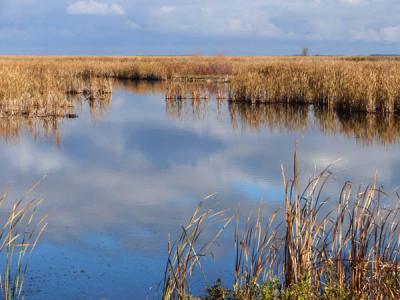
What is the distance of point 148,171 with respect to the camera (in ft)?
27.9

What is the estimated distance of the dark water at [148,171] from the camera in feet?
15.4

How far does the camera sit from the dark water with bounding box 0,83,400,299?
15.4 feet

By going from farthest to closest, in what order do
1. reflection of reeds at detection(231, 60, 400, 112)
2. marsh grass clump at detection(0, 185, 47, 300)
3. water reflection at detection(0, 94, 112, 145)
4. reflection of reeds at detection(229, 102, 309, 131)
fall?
reflection of reeds at detection(231, 60, 400, 112) < reflection of reeds at detection(229, 102, 309, 131) < water reflection at detection(0, 94, 112, 145) < marsh grass clump at detection(0, 185, 47, 300)

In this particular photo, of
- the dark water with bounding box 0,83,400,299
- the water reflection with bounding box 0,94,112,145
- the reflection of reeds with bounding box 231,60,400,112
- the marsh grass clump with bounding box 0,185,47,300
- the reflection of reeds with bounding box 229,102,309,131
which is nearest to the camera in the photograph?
the marsh grass clump with bounding box 0,185,47,300

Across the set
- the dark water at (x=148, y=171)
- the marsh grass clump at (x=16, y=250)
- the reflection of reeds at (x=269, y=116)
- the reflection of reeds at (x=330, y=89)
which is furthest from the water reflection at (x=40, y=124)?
the marsh grass clump at (x=16, y=250)

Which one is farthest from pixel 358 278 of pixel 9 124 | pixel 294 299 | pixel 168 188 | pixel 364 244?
pixel 9 124

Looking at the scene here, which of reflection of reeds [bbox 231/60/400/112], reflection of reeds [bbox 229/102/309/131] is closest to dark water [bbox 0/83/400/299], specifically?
reflection of reeds [bbox 229/102/309/131]

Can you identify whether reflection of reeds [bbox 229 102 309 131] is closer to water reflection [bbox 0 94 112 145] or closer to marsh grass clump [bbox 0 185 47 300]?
water reflection [bbox 0 94 112 145]

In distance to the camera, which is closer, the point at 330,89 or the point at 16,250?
the point at 16,250

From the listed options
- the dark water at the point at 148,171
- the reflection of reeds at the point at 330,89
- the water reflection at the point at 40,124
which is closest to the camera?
the dark water at the point at 148,171

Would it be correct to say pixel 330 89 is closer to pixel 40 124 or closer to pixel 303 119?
pixel 303 119

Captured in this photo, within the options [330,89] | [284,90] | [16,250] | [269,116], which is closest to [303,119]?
[269,116]

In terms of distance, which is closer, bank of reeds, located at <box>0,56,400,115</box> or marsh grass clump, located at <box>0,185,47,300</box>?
marsh grass clump, located at <box>0,185,47,300</box>

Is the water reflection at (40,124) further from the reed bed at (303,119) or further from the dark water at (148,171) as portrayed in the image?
the reed bed at (303,119)
